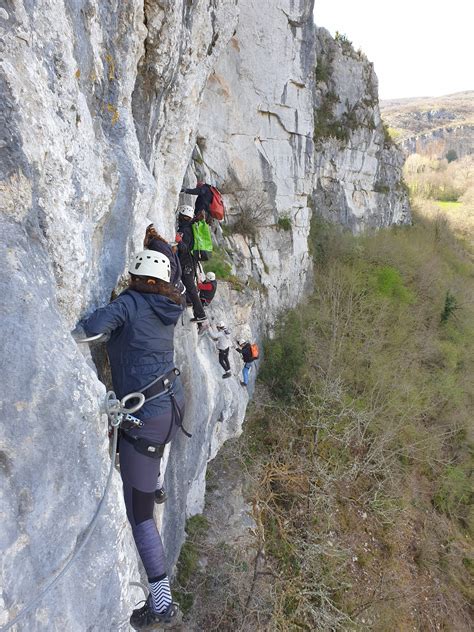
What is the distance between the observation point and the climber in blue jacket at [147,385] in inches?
120

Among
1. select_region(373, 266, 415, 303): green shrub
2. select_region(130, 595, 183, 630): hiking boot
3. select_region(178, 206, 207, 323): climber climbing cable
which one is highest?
select_region(178, 206, 207, 323): climber climbing cable

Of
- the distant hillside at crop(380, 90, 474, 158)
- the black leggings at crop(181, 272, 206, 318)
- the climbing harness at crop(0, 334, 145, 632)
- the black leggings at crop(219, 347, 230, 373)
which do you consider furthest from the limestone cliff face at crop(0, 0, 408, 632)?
the distant hillside at crop(380, 90, 474, 158)

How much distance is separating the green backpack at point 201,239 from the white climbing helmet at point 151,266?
9.66ft

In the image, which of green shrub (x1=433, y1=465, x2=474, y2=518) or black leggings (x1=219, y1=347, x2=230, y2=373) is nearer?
black leggings (x1=219, y1=347, x2=230, y2=373)

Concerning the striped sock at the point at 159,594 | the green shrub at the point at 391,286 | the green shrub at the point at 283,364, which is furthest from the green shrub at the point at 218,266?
the green shrub at the point at 391,286

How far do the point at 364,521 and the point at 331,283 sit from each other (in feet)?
33.0

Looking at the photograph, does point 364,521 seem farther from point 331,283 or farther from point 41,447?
point 41,447

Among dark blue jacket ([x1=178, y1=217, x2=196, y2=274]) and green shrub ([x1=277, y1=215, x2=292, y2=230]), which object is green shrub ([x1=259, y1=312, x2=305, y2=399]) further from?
dark blue jacket ([x1=178, y1=217, x2=196, y2=274])

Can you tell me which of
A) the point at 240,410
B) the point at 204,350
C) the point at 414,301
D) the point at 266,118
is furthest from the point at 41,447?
the point at 414,301

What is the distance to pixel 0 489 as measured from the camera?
1.99 metres

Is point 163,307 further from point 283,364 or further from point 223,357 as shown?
point 283,364

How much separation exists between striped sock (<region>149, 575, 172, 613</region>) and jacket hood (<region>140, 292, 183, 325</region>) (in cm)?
224

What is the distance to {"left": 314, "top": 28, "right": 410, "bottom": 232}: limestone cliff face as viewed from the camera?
2230 cm

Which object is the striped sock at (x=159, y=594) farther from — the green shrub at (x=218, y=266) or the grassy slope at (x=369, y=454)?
the green shrub at (x=218, y=266)
